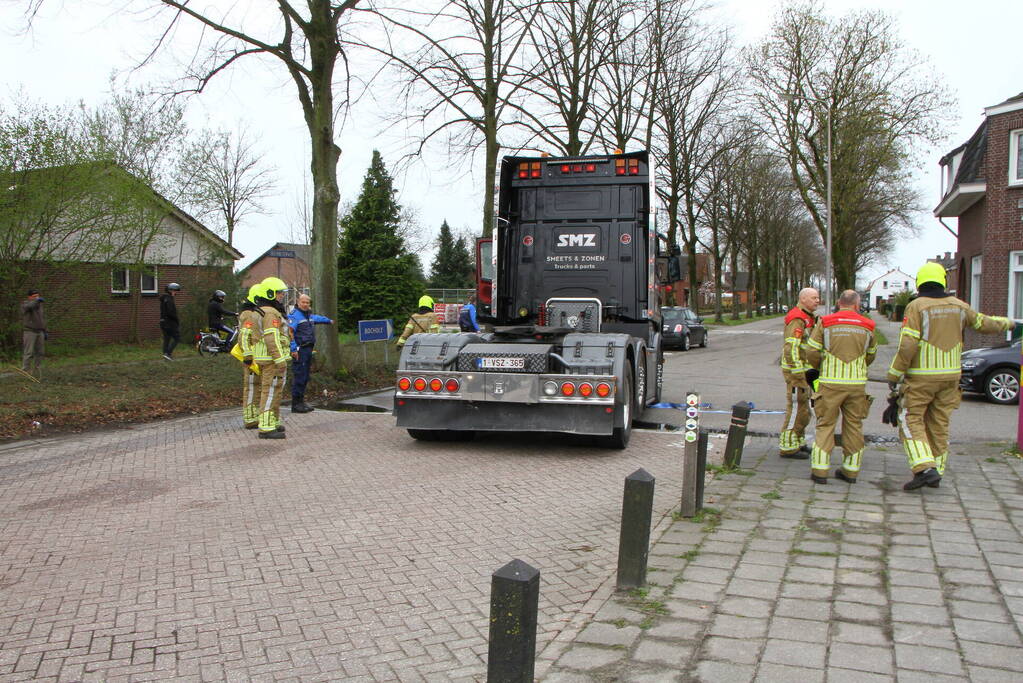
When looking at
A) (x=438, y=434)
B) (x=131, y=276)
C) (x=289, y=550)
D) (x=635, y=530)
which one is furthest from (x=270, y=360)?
(x=131, y=276)

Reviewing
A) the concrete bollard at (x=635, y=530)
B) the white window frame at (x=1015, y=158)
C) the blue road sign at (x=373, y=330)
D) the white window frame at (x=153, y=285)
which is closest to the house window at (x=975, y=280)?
the white window frame at (x=1015, y=158)

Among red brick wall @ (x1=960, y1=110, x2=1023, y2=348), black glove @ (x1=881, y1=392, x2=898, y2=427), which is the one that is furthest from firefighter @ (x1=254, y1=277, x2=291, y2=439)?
red brick wall @ (x1=960, y1=110, x2=1023, y2=348)

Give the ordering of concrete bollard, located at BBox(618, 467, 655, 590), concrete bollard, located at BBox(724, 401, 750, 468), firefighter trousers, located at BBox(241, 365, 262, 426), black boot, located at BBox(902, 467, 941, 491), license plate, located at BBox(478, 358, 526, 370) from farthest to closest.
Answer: firefighter trousers, located at BBox(241, 365, 262, 426) → license plate, located at BBox(478, 358, 526, 370) → concrete bollard, located at BBox(724, 401, 750, 468) → black boot, located at BBox(902, 467, 941, 491) → concrete bollard, located at BBox(618, 467, 655, 590)

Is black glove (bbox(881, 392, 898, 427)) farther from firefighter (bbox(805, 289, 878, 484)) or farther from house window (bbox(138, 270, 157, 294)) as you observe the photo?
house window (bbox(138, 270, 157, 294))

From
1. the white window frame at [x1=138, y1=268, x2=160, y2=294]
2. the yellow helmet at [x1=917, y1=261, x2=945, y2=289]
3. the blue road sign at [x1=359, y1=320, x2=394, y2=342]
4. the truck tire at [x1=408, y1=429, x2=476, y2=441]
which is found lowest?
the truck tire at [x1=408, y1=429, x2=476, y2=441]

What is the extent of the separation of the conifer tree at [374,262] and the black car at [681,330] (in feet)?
39.1

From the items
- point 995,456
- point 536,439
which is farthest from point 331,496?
point 995,456

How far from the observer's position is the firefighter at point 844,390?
6.70 meters

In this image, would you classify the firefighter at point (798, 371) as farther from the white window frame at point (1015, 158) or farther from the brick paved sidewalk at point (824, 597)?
the white window frame at point (1015, 158)

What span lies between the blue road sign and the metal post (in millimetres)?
11667

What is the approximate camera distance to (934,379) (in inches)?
252

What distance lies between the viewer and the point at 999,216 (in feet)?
68.1

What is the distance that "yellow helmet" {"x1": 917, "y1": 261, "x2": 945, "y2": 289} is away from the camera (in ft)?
21.3

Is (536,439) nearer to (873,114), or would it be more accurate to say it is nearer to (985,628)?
(985,628)
